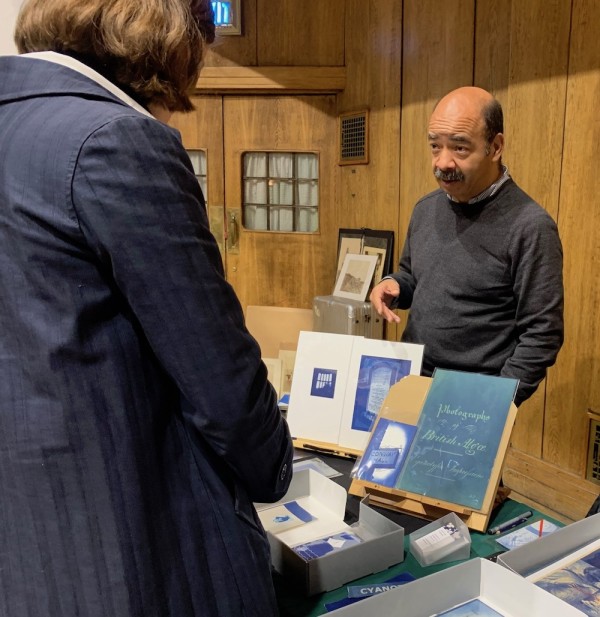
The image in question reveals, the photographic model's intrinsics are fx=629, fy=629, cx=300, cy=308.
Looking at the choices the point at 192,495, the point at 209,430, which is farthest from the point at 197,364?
the point at 192,495

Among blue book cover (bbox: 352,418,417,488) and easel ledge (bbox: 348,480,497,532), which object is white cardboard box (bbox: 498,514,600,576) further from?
blue book cover (bbox: 352,418,417,488)

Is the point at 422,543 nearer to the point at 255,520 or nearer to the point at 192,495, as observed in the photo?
the point at 255,520

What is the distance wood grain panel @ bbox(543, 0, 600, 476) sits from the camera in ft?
8.52

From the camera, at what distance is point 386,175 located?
386 centimetres

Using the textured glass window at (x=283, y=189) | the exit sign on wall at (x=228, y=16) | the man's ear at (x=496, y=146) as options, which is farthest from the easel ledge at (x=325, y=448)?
the exit sign on wall at (x=228, y=16)

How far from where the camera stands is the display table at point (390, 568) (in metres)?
0.99

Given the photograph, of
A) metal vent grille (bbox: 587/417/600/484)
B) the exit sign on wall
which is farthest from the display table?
the exit sign on wall

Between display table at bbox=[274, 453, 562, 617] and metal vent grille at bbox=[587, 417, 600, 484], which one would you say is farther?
metal vent grille at bbox=[587, 417, 600, 484]

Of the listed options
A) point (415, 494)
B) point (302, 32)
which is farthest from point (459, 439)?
point (302, 32)

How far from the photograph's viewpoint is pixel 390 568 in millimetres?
1082

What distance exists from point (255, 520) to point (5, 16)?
6.74ft

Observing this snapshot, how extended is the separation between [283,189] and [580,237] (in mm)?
2164

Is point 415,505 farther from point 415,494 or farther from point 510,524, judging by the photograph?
point 510,524

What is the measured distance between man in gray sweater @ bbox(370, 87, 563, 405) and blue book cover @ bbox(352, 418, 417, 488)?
1.53 ft
